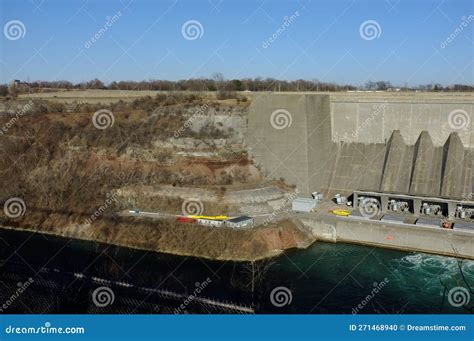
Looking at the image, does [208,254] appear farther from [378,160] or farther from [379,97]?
[379,97]

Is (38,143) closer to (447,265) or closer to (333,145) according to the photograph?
(333,145)

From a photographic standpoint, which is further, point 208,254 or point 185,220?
point 185,220

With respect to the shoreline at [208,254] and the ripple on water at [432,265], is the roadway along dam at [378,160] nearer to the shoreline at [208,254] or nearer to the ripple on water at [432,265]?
the ripple on water at [432,265]

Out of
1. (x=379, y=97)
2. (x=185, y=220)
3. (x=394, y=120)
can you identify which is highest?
(x=379, y=97)

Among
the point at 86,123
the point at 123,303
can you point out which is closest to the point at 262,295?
the point at 123,303

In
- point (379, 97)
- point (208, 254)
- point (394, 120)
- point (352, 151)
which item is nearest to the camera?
point (208, 254)

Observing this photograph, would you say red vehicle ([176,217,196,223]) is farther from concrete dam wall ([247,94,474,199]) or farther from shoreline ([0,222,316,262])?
concrete dam wall ([247,94,474,199])

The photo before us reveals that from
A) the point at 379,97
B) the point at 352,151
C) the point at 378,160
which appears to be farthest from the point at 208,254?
the point at 379,97

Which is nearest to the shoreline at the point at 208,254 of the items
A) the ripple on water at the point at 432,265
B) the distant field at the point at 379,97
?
the ripple on water at the point at 432,265

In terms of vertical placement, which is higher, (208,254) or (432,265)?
(432,265)
